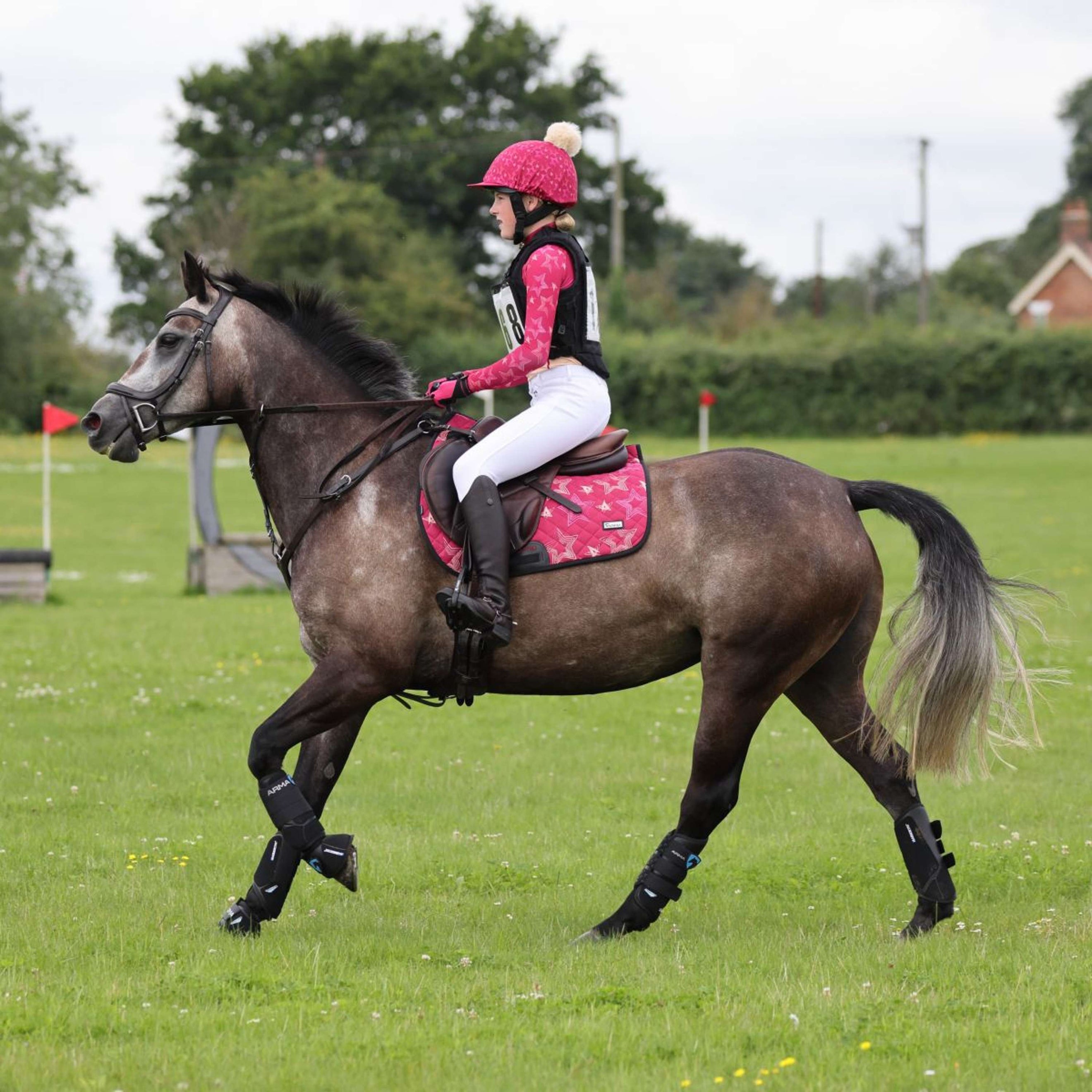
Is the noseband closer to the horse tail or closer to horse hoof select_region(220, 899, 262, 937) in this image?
horse hoof select_region(220, 899, 262, 937)

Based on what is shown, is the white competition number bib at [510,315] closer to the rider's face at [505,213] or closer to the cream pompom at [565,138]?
the rider's face at [505,213]

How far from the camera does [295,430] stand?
7043mm

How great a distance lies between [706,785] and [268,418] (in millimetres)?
2626

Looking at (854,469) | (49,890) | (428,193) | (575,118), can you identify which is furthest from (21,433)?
(49,890)

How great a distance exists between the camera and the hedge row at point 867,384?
5281 centimetres

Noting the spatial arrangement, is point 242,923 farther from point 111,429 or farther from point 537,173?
point 537,173

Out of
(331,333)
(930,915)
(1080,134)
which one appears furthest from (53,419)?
(1080,134)

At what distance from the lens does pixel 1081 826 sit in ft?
29.8

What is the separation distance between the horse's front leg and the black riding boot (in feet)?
1.66

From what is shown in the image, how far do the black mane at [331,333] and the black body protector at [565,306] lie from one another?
0.70 m

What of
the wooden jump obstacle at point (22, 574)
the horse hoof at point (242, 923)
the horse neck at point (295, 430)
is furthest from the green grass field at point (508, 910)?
the wooden jump obstacle at point (22, 574)

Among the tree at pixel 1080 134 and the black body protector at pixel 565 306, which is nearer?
the black body protector at pixel 565 306

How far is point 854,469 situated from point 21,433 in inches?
1356

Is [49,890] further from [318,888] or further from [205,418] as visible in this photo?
[205,418]
